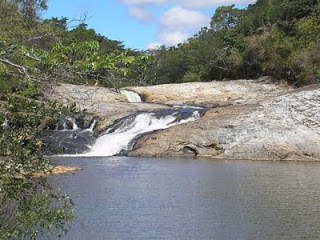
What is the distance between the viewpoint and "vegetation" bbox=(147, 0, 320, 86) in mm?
44281

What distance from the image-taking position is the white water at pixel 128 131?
114ft

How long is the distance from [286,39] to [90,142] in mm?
19331

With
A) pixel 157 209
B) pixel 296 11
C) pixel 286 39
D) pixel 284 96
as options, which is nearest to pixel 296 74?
pixel 286 39

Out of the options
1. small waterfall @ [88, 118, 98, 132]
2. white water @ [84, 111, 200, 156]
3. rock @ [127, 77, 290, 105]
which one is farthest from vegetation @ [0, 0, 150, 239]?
rock @ [127, 77, 290, 105]

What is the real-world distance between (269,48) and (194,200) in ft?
98.0

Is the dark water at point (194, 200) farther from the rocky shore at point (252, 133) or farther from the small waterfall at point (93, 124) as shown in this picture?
the small waterfall at point (93, 124)

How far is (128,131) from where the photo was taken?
36094mm

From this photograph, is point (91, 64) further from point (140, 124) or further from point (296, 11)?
point (296, 11)

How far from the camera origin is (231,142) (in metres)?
32.8

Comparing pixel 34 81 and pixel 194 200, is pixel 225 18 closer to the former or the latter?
pixel 194 200

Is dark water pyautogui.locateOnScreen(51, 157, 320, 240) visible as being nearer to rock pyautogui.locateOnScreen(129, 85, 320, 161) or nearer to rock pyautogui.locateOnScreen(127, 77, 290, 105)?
rock pyautogui.locateOnScreen(129, 85, 320, 161)

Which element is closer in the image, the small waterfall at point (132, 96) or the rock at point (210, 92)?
the rock at point (210, 92)

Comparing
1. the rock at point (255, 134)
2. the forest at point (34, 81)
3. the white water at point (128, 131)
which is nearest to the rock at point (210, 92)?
the white water at point (128, 131)

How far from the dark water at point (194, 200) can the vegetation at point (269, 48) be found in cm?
1275
